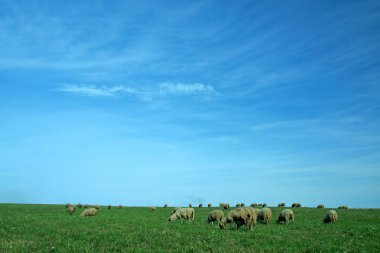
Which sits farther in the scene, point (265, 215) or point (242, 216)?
point (265, 215)

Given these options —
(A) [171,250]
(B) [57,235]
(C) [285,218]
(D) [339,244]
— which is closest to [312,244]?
(D) [339,244]

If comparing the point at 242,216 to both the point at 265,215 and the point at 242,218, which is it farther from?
the point at 265,215

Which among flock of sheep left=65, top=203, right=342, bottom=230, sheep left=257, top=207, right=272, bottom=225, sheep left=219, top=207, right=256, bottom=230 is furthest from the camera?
sheep left=257, top=207, right=272, bottom=225

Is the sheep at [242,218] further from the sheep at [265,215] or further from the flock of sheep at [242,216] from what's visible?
the sheep at [265,215]

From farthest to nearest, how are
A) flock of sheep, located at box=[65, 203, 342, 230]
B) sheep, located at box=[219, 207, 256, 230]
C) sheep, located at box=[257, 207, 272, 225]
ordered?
sheep, located at box=[257, 207, 272, 225]
flock of sheep, located at box=[65, 203, 342, 230]
sheep, located at box=[219, 207, 256, 230]

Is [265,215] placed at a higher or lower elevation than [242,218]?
higher

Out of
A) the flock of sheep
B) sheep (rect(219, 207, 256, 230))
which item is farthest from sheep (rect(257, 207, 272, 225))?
sheep (rect(219, 207, 256, 230))

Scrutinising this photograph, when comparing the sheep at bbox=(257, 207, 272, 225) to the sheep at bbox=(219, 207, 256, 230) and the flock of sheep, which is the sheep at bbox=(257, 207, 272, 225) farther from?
the sheep at bbox=(219, 207, 256, 230)

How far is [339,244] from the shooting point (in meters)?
21.4

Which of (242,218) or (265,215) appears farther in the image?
(265,215)

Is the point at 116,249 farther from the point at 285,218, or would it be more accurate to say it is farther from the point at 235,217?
the point at 285,218

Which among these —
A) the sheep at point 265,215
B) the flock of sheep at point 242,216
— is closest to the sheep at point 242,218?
the flock of sheep at point 242,216

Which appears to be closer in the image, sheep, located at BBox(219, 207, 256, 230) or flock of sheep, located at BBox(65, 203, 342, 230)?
sheep, located at BBox(219, 207, 256, 230)

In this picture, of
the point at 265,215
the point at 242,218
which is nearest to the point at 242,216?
the point at 242,218
